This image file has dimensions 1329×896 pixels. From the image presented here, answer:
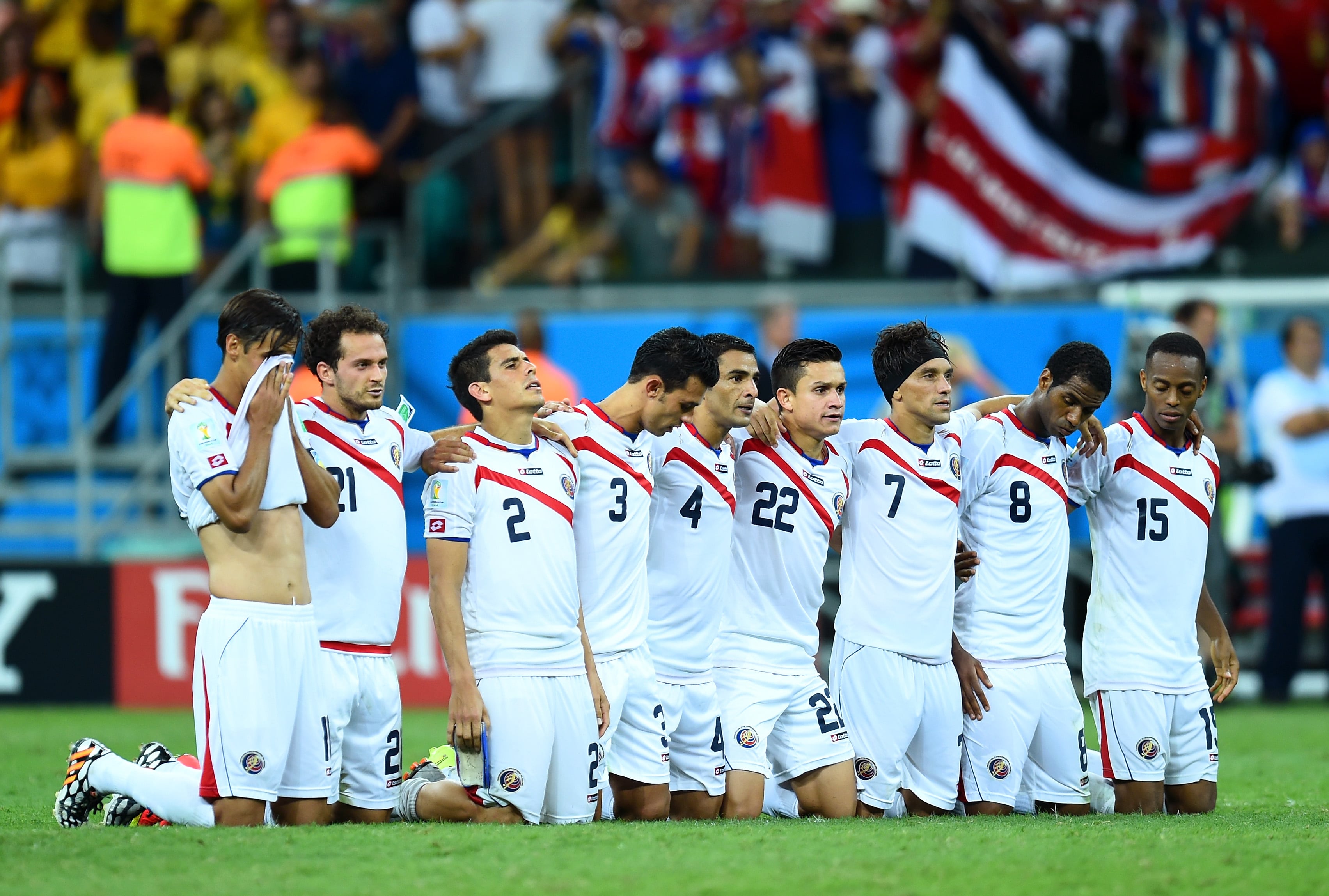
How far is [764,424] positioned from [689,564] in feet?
2.24

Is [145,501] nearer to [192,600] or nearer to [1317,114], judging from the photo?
[192,600]

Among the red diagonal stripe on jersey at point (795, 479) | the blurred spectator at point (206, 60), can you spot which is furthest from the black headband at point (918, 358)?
the blurred spectator at point (206, 60)

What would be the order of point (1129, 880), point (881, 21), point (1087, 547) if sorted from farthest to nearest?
point (881, 21) < point (1087, 547) < point (1129, 880)

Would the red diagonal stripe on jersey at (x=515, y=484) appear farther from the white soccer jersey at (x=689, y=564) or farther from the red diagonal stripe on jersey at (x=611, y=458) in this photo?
the white soccer jersey at (x=689, y=564)

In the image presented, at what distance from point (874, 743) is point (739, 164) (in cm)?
733

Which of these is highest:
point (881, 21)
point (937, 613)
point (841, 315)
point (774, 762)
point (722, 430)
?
point (881, 21)

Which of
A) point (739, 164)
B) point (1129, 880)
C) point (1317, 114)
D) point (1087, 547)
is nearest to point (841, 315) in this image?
point (739, 164)

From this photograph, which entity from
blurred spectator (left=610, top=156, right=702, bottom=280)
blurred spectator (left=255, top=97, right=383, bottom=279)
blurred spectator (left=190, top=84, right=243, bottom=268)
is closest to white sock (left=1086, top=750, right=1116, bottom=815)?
blurred spectator (left=610, top=156, right=702, bottom=280)

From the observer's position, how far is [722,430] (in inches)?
300

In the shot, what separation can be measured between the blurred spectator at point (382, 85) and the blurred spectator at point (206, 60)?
93 centimetres

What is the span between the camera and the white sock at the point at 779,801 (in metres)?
7.62

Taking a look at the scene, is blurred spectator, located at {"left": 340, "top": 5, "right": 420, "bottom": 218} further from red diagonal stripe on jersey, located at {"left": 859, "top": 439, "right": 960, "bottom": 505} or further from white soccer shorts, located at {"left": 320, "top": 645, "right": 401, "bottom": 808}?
white soccer shorts, located at {"left": 320, "top": 645, "right": 401, "bottom": 808}

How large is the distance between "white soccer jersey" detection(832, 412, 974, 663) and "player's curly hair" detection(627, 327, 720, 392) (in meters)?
0.90

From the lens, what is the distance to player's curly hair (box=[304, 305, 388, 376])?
7.12 meters
